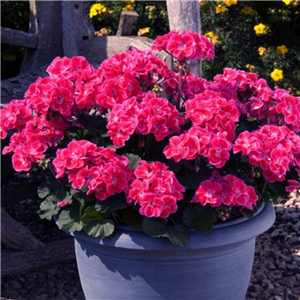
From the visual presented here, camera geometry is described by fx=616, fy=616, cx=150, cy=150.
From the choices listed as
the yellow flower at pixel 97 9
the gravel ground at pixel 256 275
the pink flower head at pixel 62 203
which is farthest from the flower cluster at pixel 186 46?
the yellow flower at pixel 97 9

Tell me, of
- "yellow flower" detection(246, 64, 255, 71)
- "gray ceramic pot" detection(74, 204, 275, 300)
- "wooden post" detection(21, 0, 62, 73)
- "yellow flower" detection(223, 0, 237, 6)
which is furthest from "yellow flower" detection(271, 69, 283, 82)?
"gray ceramic pot" detection(74, 204, 275, 300)

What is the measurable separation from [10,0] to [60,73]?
85.2 inches

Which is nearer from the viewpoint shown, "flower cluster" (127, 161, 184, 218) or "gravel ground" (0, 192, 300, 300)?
"flower cluster" (127, 161, 184, 218)

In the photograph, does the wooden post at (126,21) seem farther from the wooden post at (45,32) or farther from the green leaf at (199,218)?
the green leaf at (199,218)

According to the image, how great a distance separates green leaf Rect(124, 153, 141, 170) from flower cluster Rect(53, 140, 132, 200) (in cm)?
5

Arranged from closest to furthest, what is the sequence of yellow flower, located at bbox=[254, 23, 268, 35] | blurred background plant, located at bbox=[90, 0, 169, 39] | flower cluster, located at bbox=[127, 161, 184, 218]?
flower cluster, located at bbox=[127, 161, 184, 218], yellow flower, located at bbox=[254, 23, 268, 35], blurred background plant, located at bbox=[90, 0, 169, 39]

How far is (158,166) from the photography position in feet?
5.91

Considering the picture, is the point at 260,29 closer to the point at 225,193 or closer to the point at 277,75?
the point at 277,75

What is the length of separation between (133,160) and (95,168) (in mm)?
159

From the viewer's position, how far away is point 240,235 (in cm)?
191

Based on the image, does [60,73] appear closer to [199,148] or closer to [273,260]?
[199,148]

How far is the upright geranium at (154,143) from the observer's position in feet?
5.84

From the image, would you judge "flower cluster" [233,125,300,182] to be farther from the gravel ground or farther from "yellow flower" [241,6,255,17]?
"yellow flower" [241,6,255,17]

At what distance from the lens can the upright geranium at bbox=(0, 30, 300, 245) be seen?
5.84 ft
